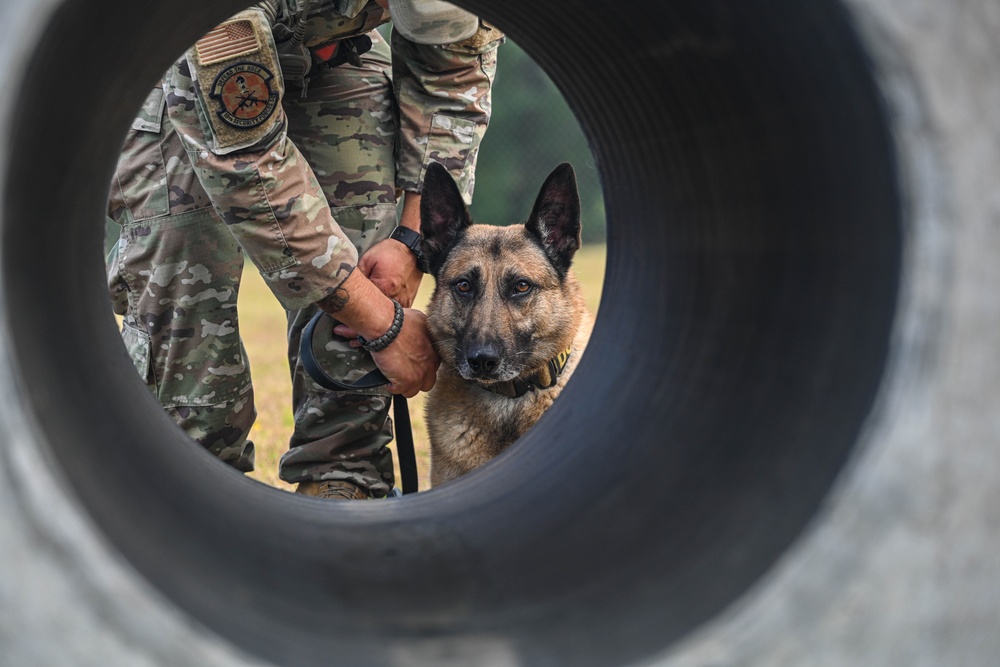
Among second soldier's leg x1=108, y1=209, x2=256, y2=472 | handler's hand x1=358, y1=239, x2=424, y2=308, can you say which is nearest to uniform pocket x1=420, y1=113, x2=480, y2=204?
handler's hand x1=358, y1=239, x2=424, y2=308

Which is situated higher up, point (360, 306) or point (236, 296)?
point (236, 296)

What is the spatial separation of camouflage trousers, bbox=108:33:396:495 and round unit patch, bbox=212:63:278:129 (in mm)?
624

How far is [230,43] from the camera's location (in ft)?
8.21

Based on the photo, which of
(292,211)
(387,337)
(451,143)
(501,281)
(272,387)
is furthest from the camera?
(272,387)

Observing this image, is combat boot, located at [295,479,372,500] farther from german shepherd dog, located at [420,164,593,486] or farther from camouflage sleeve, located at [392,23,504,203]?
camouflage sleeve, located at [392,23,504,203]

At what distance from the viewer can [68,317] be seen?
4.17 feet

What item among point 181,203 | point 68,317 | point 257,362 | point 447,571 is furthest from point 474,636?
point 257,362


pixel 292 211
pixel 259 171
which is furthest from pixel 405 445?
pixel 259 171

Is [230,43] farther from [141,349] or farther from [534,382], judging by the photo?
[534,382]

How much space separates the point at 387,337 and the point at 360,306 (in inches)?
8.4

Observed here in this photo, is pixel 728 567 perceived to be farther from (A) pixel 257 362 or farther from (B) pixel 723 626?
(A) pixel 257 362

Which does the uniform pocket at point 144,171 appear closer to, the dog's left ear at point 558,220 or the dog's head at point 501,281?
the dog's head at point 501,281

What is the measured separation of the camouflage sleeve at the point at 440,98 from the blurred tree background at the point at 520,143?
1138 cm

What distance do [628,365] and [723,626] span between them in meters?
0.91
